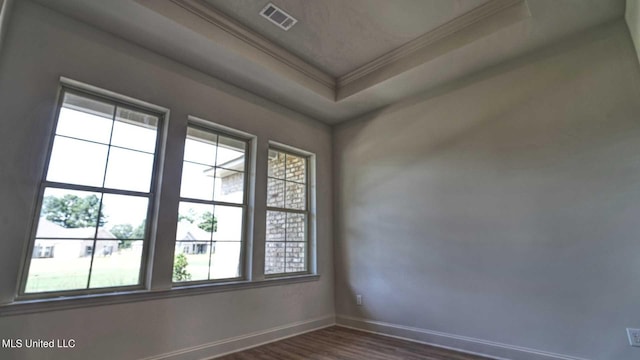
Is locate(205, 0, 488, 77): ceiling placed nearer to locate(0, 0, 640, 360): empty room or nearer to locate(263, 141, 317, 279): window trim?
locate(0, 0, 640, 360): empty room

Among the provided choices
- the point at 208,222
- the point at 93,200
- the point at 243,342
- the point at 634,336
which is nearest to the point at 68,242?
the point at 93,200

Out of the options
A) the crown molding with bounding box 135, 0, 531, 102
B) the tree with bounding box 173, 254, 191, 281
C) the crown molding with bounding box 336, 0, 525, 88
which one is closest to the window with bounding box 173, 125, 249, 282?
the tree with bounding box 173, 254, 191, 281

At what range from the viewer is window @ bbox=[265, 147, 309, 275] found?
381 centimetres

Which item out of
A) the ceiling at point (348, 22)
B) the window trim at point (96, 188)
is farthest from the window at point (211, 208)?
the ceiling at point (348, 22)

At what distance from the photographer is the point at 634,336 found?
7.47 ft

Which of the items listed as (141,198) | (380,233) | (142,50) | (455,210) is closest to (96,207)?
(141,198)

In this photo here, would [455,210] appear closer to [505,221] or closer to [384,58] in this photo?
[505,221]

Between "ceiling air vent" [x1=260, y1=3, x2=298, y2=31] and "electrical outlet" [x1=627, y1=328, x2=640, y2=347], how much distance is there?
388 cm

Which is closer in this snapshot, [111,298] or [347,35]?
[111,298]

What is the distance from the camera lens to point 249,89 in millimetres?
3648

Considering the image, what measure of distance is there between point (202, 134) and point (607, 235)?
3.96m

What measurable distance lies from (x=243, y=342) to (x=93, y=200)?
6.62 feet

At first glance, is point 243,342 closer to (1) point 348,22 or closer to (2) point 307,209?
(2) point 307,209

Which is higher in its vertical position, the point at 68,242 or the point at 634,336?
the point at 68,242
